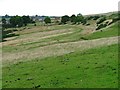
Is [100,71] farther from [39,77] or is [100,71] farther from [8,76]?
[8,76]

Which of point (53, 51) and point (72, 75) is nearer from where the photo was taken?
point (72, 75)

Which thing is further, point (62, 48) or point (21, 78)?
point (62, 48)

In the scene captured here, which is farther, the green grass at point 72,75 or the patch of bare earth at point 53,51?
the patch of bare earth at point 53,51

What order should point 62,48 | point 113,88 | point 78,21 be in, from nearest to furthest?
1. point 113,88
2. point 62,48
3. point 78,21

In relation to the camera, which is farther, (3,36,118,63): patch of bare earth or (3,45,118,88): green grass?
(3,36,118,63): patch of bare earth

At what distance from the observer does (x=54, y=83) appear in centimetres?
2530

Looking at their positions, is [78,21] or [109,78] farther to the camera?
[78,21]

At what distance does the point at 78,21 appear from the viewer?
19000cm

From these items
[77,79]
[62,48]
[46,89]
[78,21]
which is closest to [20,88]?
[46,89]

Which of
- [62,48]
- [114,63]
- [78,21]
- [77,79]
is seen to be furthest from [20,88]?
[78,21]

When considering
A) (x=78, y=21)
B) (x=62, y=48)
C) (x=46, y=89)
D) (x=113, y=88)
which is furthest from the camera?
(x=78, y=21)

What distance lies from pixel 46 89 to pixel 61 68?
8122 millimetres

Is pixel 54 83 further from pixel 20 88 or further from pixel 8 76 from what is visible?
pixel 8 76

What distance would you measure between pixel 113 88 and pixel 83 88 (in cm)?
238
